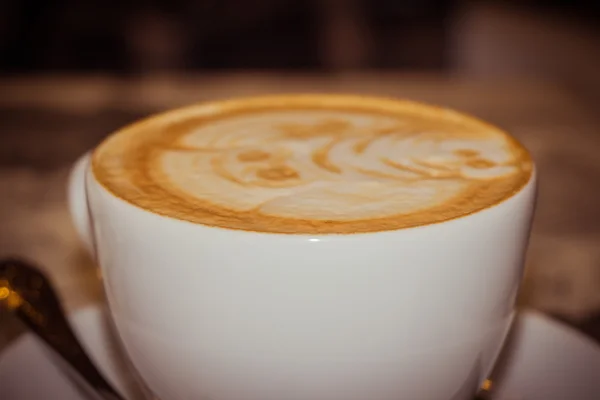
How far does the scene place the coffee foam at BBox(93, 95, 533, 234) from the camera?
1.30 feet

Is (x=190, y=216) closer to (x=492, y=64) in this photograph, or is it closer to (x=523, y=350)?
(x=523, y=350)

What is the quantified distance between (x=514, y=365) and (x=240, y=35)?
11.3 ft

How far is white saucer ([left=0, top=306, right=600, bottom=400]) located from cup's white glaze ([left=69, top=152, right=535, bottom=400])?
77mm

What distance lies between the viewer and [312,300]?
1.21 ft

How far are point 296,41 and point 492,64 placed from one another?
3.62 ft

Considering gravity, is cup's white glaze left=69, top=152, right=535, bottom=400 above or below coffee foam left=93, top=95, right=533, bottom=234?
below

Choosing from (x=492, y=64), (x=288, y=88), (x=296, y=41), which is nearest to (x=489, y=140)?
(x=288, y=88)

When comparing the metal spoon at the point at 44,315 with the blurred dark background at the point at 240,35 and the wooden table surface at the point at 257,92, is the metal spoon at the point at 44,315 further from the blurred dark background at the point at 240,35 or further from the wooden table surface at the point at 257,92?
the blurred dark background at the point at 240,35

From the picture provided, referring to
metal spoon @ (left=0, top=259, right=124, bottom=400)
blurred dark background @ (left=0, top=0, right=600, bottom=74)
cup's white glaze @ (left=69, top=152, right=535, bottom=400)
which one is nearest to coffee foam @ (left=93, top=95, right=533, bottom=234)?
cup's white glaze @ (left=69, top=152, right=535, bottom=400)

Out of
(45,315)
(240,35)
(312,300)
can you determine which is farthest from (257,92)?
(240,35)

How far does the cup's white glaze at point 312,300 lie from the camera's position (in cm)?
36

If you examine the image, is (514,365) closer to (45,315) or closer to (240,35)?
(45,315)

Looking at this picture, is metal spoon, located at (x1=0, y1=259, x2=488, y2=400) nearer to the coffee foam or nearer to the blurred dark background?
the coffee foam

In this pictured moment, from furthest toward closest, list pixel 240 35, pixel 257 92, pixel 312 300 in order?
pixel 240 35
pixel 257 92
pixel 312 300
